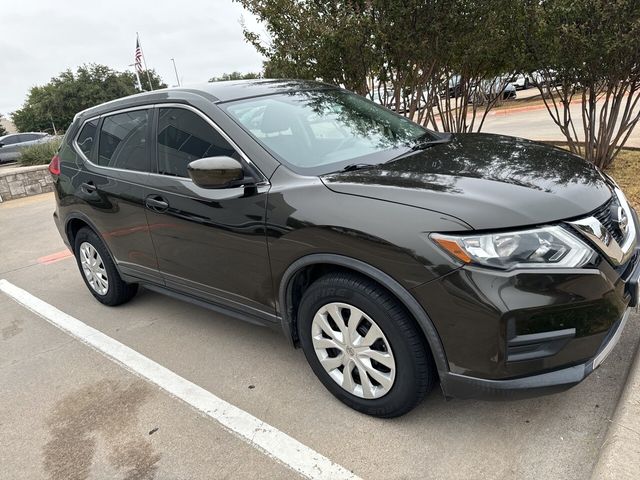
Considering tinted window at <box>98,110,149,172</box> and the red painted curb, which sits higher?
tinted window at <box>98,110,149,172</box>

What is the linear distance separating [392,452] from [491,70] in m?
7.05

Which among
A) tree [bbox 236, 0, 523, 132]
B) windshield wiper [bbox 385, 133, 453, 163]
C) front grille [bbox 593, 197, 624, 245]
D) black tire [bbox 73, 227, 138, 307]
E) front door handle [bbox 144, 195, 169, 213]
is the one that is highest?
tree [bbox 236, 0, 523, 132]

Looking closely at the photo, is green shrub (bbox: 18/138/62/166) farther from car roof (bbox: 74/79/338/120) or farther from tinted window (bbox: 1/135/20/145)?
car roof (bbox: 74/79/338/120)

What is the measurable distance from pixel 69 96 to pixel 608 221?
53.4 metres

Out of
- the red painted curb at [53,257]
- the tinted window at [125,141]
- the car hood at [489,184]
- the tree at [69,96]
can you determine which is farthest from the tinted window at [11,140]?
the tree at [69,96]

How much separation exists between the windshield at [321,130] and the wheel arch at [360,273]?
50 centimetres

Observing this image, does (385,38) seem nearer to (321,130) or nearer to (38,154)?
(321,130)

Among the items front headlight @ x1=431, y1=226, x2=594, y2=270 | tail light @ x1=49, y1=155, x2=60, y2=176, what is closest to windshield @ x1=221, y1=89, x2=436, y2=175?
front headlight @ x1=431, y1=226, x2=594, y2=270

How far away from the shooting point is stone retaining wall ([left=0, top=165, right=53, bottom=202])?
11.5 m

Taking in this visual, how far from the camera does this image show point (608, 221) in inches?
89.3

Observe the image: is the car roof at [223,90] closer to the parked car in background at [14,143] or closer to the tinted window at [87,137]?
the tinted window at [87,137]

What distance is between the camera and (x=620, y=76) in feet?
19.3

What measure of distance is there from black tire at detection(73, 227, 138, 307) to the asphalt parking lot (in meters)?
0.42

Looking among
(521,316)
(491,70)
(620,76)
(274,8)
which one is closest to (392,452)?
(521,316)
